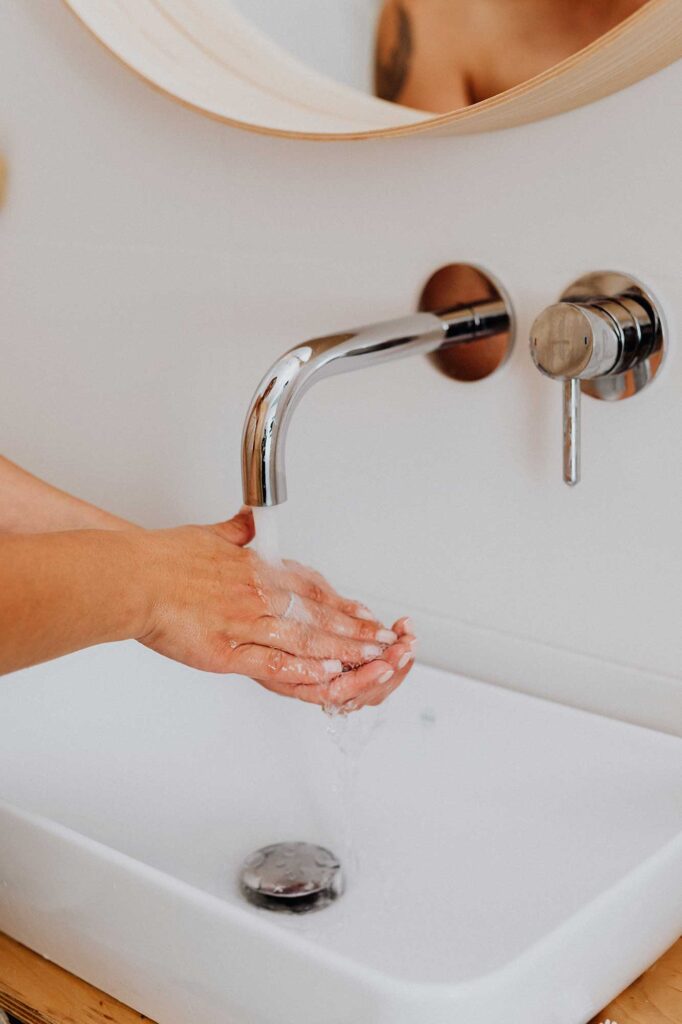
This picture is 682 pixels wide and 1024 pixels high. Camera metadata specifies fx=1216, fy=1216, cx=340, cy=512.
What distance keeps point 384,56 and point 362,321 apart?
8.6 inches

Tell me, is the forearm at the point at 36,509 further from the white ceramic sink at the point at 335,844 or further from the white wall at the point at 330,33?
the white wall at the point at 330,33

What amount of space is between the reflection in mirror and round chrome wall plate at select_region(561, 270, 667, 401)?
153mm

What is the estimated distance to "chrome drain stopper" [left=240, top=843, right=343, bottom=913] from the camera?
0.86 metres

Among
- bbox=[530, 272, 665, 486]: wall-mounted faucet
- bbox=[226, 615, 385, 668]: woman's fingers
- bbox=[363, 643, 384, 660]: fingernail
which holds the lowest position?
bbox=[363, 643, 384, 660]: fingernail

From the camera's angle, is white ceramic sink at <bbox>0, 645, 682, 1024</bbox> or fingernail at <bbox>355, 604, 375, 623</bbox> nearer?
white ceramic sink at <bbox>0, 645, 682, 1024</bbox>

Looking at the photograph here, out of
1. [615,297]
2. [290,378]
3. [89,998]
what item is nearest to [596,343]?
[615,297]

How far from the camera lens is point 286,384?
0.80 metres

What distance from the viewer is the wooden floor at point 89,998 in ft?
2.48

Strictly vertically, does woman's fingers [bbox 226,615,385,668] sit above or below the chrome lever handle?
below

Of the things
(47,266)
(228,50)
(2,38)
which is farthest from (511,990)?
(2,38)

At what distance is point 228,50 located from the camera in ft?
3.43

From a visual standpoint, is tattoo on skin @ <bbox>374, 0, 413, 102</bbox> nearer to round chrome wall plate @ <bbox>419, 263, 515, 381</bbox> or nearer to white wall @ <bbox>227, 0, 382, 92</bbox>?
white wall @ <bbox>227, 0, 382, 92</bbox>

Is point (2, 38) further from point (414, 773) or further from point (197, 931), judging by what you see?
point (197, 931)

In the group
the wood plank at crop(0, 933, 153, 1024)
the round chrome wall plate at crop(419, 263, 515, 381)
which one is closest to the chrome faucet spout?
the round chrome wall plate at crop(419, 263, 515, 381)
